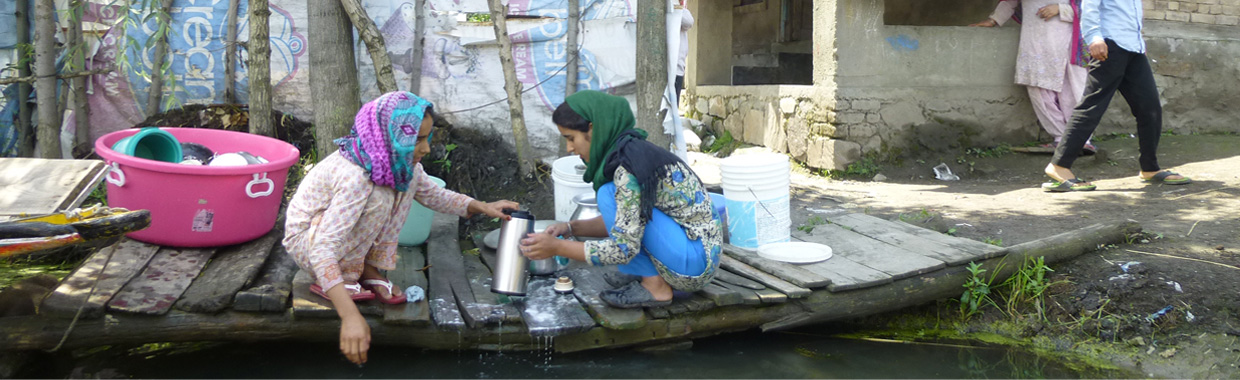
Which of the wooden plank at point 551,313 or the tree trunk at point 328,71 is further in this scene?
the tree trunk at point 328,71

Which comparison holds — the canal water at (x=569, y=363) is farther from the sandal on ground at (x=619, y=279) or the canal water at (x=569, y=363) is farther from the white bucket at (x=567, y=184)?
the white bucket at (x=567, y=184)

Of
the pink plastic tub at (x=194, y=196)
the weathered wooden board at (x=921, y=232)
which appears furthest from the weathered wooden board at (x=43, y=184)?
the weathered wooden board at (x=921, y=232)

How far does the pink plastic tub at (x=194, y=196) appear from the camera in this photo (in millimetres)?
3227

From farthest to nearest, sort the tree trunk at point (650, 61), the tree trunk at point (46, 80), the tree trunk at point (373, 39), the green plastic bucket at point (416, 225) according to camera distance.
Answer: the tree trunk at point (46, 80) → the tree trunk at point (373, 39) → the tree trunk at point (650, 61) → the green plastic bucket at point (416, 225)

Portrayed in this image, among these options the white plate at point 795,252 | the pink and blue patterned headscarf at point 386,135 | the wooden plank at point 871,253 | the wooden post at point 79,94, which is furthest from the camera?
the wooden post at point 79,94

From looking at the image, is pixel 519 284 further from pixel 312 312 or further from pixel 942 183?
pixel 942 183

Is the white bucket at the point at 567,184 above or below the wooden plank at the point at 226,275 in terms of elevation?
above

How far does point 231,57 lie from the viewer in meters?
5.17

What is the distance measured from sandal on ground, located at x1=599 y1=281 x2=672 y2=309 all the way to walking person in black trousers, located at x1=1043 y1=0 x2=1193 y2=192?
3.63 m

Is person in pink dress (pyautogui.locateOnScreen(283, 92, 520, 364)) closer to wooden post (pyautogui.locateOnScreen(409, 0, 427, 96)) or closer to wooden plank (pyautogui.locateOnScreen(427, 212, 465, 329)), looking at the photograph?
wooden plank (pyautogui.locateOnScreen(427, 212, 465, 329))

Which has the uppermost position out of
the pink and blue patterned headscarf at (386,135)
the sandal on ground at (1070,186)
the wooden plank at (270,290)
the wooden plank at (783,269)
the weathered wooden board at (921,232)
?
the pink and blue patterned headscarf at (386,135)

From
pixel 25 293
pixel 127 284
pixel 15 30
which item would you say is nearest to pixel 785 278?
pixel 127 284

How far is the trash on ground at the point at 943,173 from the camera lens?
6.29 m

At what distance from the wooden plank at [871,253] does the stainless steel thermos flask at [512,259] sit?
4.83ft
